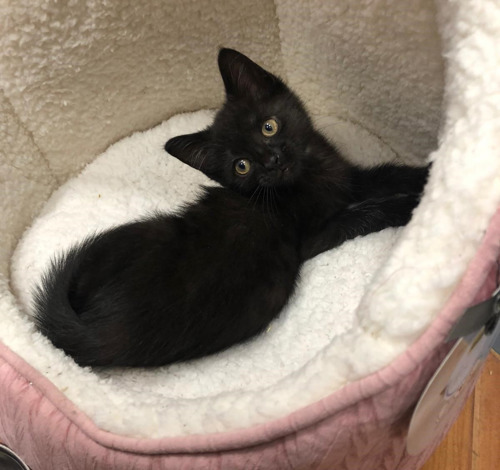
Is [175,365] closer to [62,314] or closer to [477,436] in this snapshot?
[62,314]

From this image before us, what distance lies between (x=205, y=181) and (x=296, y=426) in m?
0.89

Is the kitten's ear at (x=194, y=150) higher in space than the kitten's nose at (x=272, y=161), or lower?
higher

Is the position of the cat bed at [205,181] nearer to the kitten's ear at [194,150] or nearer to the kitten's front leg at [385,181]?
the kitten's front leg at [385,181]

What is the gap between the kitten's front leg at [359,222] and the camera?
1.09 m

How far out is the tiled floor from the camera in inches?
44.5

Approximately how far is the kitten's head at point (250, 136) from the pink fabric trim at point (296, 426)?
1.76 feet

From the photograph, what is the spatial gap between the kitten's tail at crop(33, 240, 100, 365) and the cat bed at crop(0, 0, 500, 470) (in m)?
0.04

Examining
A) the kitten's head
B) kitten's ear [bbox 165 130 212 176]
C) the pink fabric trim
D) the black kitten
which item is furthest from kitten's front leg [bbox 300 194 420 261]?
the pink fabric trim

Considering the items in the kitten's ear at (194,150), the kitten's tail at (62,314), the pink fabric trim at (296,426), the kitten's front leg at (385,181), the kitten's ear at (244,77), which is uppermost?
the kitten's ear at (244,77)

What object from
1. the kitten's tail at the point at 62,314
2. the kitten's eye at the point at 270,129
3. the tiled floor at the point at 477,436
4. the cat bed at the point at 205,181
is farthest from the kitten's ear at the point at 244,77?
the tiled floor at the point at 477,436

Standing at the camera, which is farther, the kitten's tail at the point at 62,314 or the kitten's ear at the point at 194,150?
the kitten's ear at the point at 194,150

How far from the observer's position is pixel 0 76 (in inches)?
45.7

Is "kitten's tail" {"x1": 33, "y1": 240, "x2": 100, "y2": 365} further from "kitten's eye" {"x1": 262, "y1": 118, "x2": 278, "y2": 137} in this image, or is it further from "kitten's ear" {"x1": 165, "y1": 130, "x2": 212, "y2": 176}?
"kitten's eye" {"x1": 262, "y1": 118, "x2": 278, "y2": 137}

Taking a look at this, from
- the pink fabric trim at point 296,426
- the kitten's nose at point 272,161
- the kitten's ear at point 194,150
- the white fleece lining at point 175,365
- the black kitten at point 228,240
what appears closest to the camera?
the pink fabric trim at point 296,426
